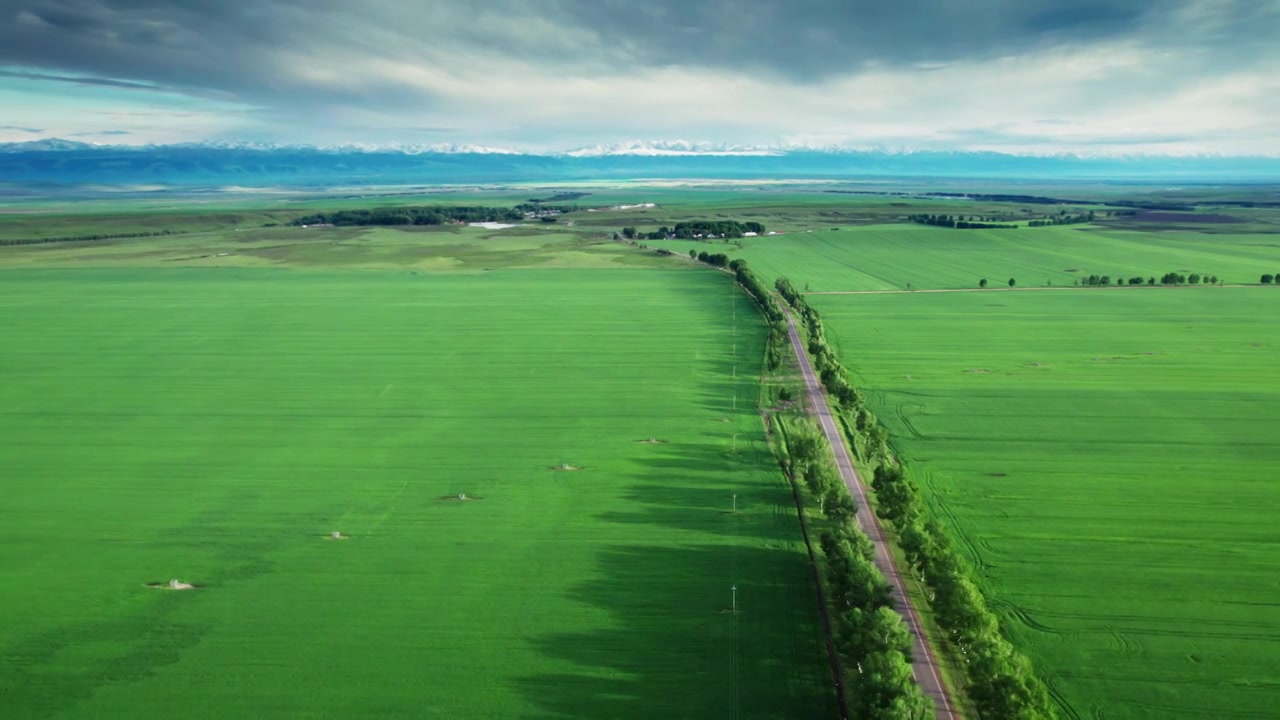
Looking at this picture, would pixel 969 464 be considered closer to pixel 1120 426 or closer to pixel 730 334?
pixel 1120 426

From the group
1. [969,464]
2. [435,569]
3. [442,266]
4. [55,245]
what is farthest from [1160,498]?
[55,245]

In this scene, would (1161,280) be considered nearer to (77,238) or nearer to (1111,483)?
(1111,483)

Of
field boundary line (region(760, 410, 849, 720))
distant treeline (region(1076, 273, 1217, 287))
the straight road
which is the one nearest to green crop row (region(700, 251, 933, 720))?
field boundary line (region(760, 410, 849, 720))

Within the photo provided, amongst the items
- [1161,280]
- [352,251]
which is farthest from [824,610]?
[352,251]

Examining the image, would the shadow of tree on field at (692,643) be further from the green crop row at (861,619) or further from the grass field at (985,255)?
the grass field at (985,255)

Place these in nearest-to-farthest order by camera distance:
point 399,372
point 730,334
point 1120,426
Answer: point 1120,426, point 399,372, point 730,334

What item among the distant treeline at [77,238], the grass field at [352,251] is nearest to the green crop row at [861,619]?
the grass field at [352,251]
